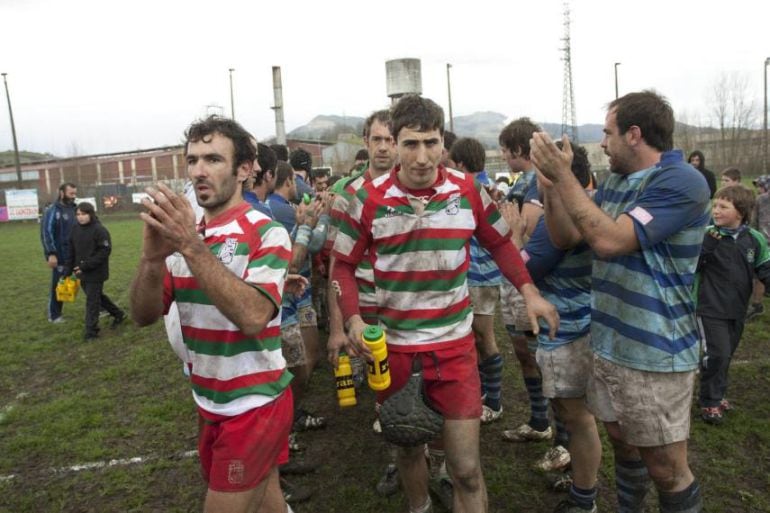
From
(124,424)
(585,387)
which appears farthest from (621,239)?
(124,424)

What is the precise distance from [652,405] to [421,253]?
1297 mm

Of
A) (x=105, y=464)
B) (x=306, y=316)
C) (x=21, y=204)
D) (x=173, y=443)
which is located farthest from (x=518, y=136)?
(x=21, y=204)

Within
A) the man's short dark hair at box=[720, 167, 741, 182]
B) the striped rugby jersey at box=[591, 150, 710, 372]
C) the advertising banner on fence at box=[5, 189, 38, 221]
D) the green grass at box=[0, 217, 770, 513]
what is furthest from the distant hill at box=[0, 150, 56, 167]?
the striped rugby jersey at box=[591, 150, 710, 372]

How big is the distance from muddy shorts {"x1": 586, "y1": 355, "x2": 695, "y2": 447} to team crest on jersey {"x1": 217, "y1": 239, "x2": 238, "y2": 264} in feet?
5.99

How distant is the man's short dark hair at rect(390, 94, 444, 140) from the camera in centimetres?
299

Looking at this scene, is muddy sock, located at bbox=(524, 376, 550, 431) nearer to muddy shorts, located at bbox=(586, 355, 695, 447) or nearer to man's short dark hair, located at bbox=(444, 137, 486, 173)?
muddy shorts, located at bbox=(586, 355, 695, 447)

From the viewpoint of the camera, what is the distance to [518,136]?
13.3 ft

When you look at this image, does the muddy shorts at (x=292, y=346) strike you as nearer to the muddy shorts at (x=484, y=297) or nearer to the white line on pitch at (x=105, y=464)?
the white line on pitch at (x=105, y=464)

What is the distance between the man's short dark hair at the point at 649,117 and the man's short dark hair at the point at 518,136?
1380mm

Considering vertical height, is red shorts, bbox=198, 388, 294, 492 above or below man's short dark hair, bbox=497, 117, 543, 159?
below

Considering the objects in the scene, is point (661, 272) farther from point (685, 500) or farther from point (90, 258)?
point (90, 258)

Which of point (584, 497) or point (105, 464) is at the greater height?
point (584, 497)

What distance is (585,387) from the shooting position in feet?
10.4

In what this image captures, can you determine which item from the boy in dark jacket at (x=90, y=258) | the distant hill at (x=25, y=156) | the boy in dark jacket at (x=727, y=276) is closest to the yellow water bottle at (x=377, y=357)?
the boy in dark jacket at (x=727, y=276)
